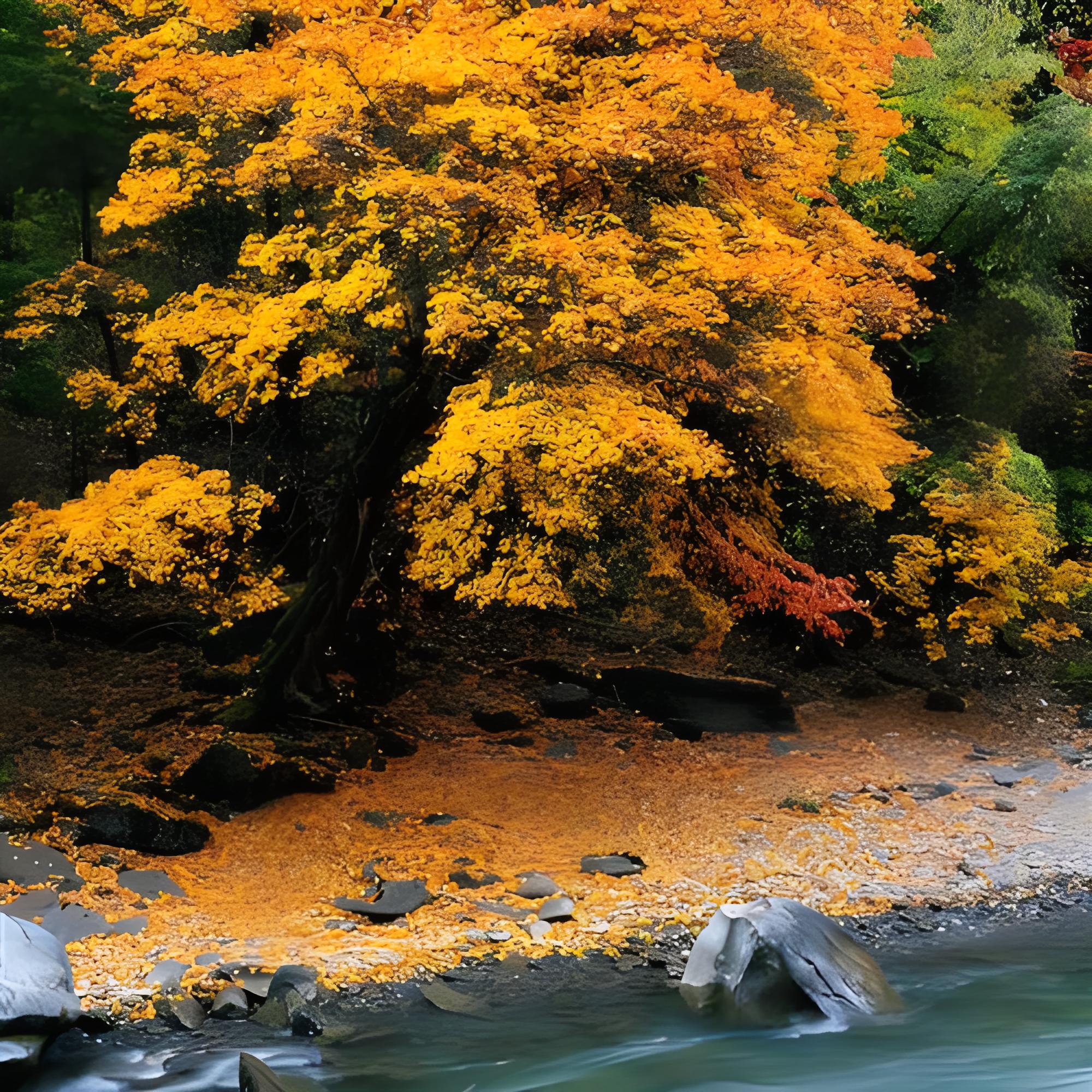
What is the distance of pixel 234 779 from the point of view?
32.8ft

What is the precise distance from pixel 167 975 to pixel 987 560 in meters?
8.76

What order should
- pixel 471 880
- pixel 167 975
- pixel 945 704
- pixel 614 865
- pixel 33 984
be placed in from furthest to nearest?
pixel 945 704
pixel 614 865
pixel 471 880
pixel 167 975
pixel 33 984

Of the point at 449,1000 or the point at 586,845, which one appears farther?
the point at 586,845

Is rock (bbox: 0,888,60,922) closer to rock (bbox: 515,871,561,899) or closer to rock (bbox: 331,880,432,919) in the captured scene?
rock (bbox: 331,880,432,919)

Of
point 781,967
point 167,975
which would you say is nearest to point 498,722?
point 167,975

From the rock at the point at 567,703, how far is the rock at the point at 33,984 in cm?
636

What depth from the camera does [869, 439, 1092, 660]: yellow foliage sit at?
12.2 metres

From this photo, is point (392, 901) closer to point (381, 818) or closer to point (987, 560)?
point (381, 818)

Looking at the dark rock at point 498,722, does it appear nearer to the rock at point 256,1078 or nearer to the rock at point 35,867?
the rock at point 35,867

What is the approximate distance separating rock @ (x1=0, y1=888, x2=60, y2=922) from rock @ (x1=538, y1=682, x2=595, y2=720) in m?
5.61

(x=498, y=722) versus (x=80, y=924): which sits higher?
(x=498, y=722)

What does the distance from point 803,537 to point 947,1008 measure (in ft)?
24.1

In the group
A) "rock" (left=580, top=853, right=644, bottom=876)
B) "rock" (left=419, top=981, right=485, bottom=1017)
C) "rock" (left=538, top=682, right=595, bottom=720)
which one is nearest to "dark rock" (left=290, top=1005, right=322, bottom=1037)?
"rock" (left=419, top=981, right=485, bottom=1017)

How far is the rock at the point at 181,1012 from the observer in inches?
269
